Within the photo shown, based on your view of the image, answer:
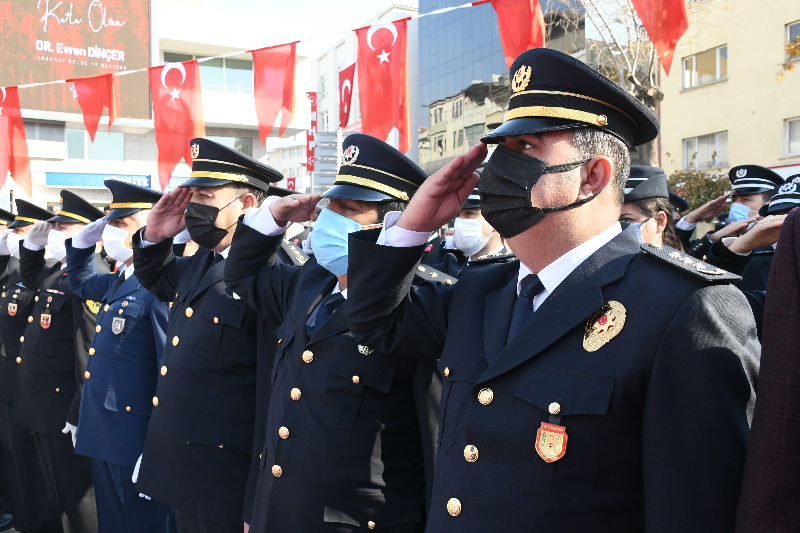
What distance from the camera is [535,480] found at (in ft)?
5.22

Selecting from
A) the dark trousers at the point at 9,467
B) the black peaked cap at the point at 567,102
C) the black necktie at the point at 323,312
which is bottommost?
the dark trousers at the point at 9,467

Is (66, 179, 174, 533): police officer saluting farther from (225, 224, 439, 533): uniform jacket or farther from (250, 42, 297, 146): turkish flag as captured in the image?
(250, 42, 297, 146): turkish flag

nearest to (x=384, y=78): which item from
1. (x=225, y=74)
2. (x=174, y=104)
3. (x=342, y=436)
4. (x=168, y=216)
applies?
(x=174, y=104)

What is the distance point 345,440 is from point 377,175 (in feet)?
3.76

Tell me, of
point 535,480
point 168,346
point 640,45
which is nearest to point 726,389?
point 535,480

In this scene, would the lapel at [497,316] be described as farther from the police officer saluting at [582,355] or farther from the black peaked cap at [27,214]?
the black peaked cap at [27,214]

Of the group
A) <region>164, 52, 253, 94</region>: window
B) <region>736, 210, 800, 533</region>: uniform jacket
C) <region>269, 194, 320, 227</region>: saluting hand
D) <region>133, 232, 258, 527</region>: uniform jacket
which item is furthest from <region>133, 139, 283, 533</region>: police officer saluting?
<region>164, 52, 253, 94</region>: window

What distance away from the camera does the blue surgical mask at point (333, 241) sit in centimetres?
284

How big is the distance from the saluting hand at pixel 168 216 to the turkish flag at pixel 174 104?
3.43 metres

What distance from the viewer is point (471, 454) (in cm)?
173

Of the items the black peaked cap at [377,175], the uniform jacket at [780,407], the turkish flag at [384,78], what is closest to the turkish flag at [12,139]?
the turkish flag at [384,78]

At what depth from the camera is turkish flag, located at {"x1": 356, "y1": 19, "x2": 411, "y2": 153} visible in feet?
21.6

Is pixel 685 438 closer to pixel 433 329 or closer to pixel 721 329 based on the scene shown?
pixel 721 329

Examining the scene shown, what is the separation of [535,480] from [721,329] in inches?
21.2
